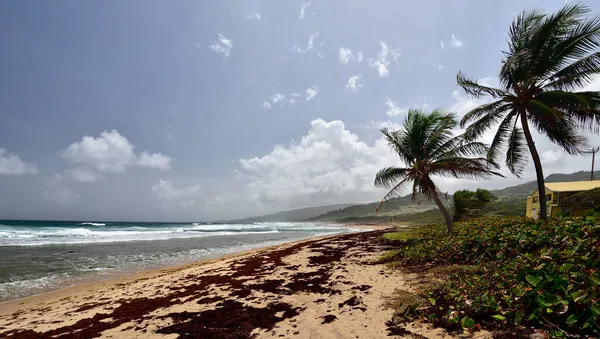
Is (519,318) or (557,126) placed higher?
(557,126)

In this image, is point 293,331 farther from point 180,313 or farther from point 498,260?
point 498,260

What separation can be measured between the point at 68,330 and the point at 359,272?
22.8 ft

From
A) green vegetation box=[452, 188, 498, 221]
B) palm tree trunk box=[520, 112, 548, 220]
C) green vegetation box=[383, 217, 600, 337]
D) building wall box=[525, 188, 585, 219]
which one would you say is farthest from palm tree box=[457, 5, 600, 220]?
green vegetation box=[452, 188, 498, 221]

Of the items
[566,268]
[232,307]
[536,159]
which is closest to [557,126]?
[536,159]

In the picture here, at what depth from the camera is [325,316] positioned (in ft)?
15.2

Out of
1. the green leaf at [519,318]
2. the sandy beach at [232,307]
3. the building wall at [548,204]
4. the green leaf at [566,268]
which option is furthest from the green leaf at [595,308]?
the building wall at [548,204]

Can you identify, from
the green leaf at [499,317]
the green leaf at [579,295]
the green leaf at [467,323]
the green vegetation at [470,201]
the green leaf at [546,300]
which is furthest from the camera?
the green vegetation at [470,201]

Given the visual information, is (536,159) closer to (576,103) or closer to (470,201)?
(576,103)

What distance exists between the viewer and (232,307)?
5645mm

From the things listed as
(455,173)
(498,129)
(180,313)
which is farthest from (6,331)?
(498,129)

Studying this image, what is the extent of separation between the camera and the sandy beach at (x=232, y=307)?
14.2 ft

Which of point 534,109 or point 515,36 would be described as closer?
point 534,109

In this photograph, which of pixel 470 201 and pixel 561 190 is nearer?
pixel 561 190

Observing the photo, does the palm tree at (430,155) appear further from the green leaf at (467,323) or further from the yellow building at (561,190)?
the yellow building at (561,190)
